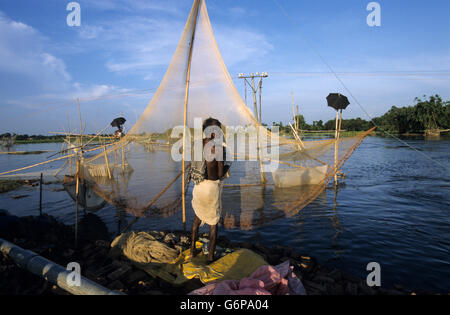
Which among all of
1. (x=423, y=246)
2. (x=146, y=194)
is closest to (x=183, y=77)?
(x=146, y=194)

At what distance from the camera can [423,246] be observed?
4.75m

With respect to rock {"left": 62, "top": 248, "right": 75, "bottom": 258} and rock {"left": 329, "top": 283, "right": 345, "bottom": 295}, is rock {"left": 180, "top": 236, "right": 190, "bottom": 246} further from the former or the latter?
rock {"left": 329, "top": 283, "right": 345, "bottom": 295}

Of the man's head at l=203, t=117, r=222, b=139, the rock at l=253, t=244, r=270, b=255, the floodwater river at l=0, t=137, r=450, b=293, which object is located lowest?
the floodwater river at l=0, t=137, r=450, b=293

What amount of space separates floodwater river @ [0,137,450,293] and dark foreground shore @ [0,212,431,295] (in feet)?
2.52

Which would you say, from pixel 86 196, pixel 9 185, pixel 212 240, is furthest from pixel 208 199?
pixel 9 185

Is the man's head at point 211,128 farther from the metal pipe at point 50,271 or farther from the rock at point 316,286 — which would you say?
the rock at point 316,286

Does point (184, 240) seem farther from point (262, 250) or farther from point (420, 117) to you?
point (420, 117)

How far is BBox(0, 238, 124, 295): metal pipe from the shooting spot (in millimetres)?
2322

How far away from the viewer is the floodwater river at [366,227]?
13.2 feet

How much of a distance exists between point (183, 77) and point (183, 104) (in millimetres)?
462

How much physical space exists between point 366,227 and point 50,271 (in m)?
6.07

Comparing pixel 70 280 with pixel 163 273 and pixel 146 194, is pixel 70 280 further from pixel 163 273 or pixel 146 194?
pixel 146 194

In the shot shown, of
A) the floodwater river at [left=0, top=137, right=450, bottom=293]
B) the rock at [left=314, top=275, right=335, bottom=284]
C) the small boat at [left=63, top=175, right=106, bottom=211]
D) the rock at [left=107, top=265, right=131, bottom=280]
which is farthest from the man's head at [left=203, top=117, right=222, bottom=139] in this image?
the small boat at [left=63, top=175, right=106, bottom=211]
